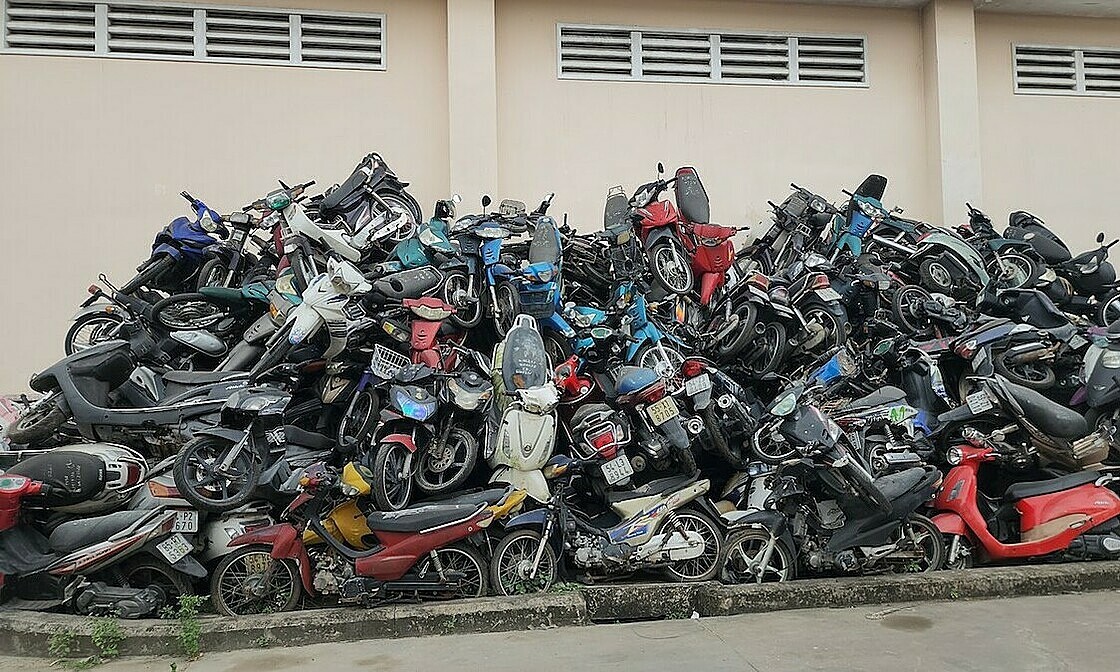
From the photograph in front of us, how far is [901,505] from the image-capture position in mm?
6379

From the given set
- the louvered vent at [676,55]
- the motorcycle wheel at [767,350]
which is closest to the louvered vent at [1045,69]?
the louvered vent at [676,55]

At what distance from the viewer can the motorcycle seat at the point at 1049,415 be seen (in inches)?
267

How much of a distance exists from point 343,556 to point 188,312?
3.07m

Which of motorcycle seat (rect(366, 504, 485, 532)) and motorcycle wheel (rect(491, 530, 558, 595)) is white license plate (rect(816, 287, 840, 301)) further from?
motorcycle seat (rect(366, 504, 485, 532))

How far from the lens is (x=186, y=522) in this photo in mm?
5922

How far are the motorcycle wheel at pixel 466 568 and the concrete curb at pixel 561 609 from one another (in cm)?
29

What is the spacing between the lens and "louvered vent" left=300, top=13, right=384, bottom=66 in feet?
34.9

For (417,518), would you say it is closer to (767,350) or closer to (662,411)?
(662,411)

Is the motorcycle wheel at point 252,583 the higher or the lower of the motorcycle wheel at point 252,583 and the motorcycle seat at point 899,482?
the lower

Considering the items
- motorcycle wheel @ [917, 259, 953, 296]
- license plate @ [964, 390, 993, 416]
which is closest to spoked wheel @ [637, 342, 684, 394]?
license plate @ [964, 390, 993, 416]

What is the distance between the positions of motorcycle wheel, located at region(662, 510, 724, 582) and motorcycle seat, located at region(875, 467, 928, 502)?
3.99 ft

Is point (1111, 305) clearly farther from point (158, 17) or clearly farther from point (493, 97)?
point (158, 17)

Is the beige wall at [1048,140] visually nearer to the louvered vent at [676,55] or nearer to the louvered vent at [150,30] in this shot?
the louvered vent at [676,55]

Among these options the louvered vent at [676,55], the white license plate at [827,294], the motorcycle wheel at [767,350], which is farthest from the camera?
the louvered vent at [676,55]
